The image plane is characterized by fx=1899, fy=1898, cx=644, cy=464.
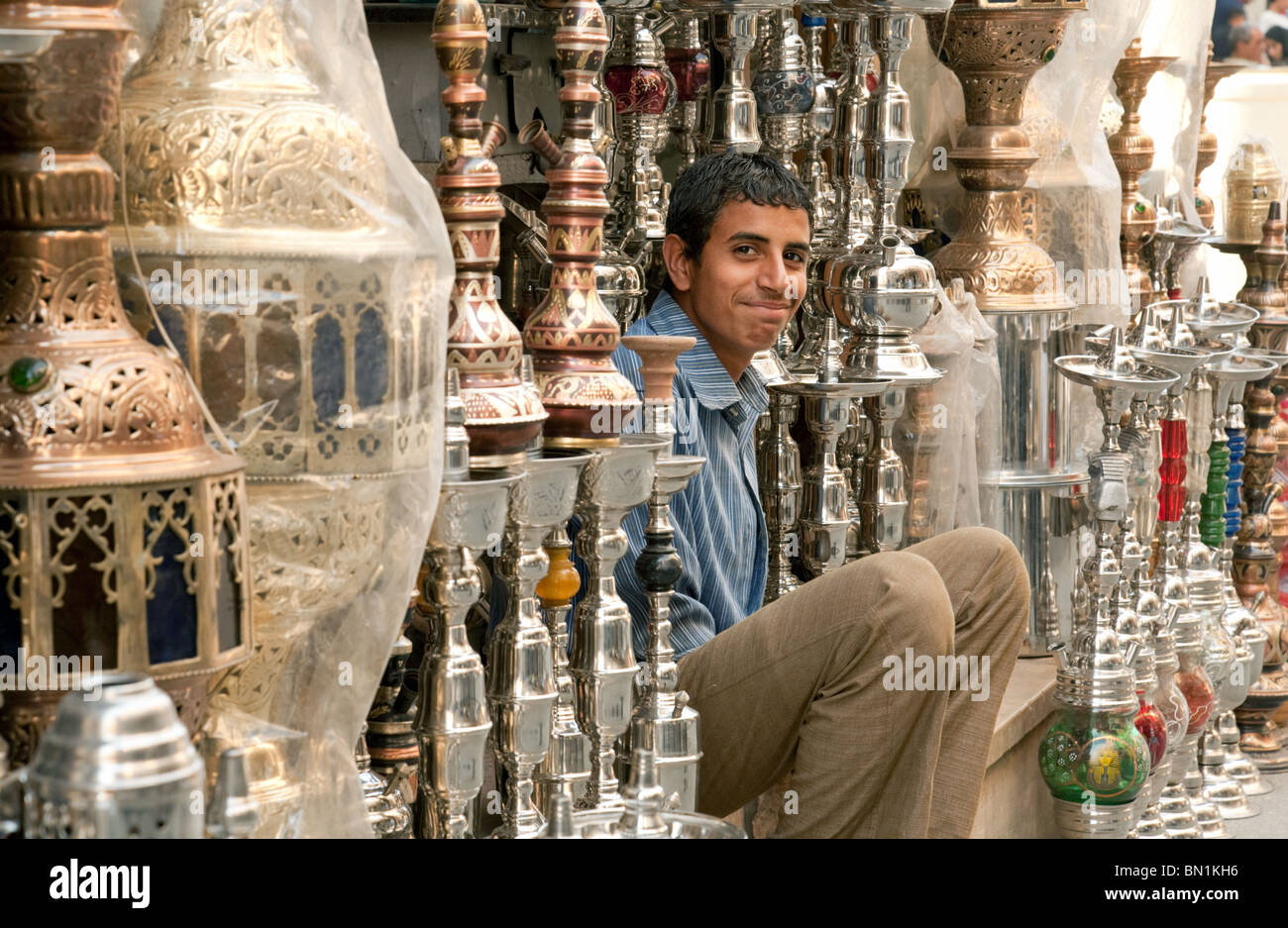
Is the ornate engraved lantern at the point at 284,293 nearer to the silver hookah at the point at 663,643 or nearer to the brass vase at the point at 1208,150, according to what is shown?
the silver hookah at the point at 663,643

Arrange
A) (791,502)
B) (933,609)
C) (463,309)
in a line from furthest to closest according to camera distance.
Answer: (791,502) → (933,609) → (463,309)

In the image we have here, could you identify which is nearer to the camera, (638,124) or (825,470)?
(638,124)

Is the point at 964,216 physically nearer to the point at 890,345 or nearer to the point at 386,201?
the point at 890,345

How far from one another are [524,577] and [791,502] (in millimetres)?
1268

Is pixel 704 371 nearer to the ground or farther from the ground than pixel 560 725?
farther from the ground

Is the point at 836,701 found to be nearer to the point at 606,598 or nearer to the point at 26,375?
the point at 606,598

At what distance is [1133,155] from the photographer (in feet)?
13.8

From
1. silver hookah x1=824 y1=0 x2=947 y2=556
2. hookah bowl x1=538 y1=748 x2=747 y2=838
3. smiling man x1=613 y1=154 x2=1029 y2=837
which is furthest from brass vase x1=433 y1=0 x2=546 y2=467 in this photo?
silver hookah x1=824 y1=0 x2=947 y2=556

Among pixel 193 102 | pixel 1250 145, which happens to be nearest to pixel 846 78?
pixel 193 102

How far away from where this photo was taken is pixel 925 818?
107 inches

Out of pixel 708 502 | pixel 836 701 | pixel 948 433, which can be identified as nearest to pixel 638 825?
pixel 836 701

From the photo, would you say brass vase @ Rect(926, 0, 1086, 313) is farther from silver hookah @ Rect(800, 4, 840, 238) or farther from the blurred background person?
the blurred background person

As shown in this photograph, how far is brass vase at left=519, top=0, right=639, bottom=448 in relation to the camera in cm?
208

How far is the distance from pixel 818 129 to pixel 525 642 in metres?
1.57
